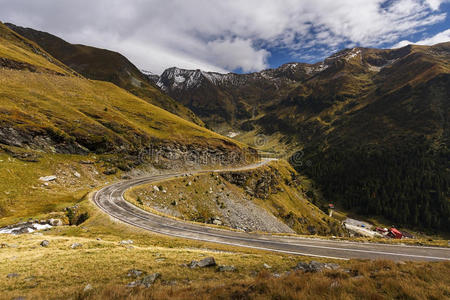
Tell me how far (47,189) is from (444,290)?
50.7 metres

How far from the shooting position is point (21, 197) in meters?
29.8

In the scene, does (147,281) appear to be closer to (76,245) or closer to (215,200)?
(76,245)

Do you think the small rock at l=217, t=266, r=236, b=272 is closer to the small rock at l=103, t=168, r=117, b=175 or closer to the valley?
the valley

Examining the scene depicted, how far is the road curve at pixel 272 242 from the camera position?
19.8 meters

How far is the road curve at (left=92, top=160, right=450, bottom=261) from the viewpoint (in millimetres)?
19781

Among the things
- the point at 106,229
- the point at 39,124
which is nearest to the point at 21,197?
the point at 106,229

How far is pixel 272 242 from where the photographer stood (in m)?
23.9

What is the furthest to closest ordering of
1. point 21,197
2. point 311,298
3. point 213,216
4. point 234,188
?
point 234,188 → point 213,216 → point 21,197 → point 311,298

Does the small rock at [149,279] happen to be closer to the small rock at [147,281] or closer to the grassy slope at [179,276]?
the small rock at [147,281]

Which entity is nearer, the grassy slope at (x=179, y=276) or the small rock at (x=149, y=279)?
the grassy slope at (x=179, y=276)

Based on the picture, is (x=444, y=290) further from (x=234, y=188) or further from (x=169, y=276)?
(x=234, y=188)

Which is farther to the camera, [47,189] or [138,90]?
[138,90]

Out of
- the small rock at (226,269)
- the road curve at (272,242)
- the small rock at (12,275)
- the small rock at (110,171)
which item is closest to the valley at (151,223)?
the small rock at (226,269)

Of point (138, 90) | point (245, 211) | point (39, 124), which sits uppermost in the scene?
point (138, 90)
